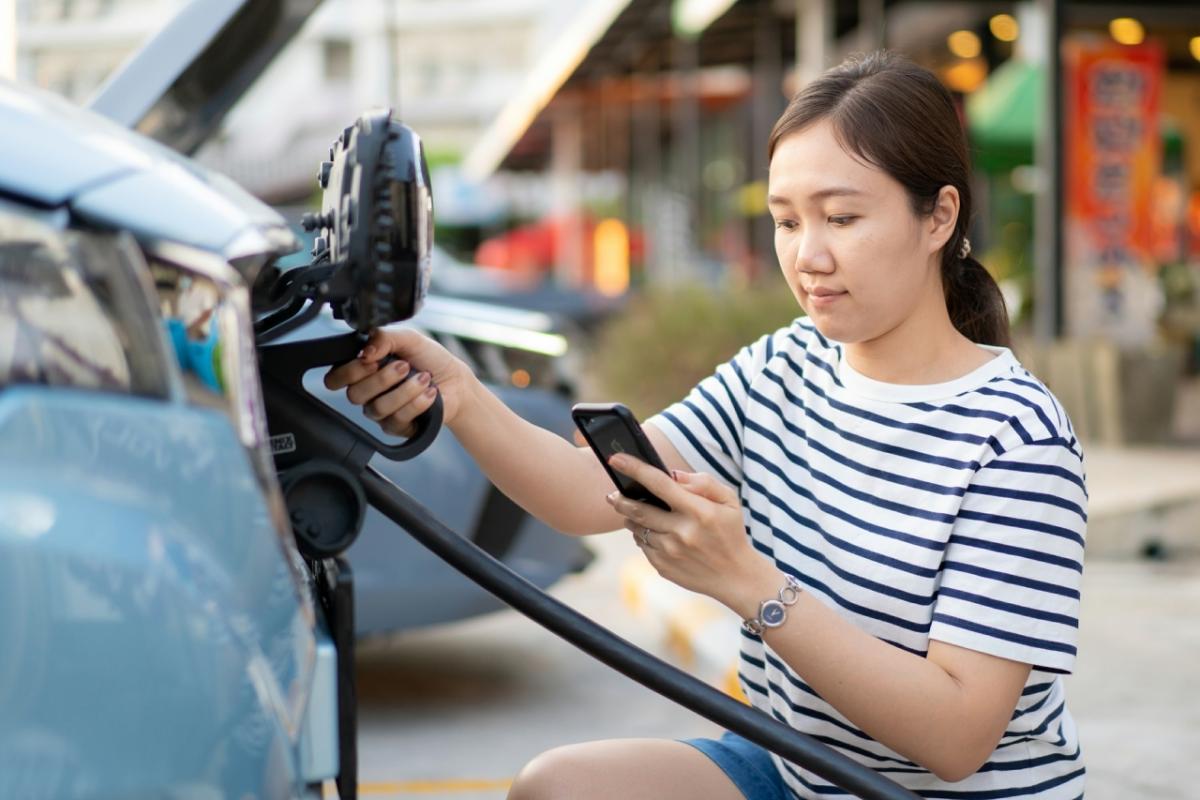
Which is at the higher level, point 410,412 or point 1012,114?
point 1012,114

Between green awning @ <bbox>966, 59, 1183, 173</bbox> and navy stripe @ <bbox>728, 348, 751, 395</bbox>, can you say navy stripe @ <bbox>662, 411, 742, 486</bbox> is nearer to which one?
navy stripe @ <bbox>728, 348, 751, 395</bbox>

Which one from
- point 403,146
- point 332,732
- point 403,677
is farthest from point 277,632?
point 403,677

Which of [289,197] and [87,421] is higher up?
[289,197]

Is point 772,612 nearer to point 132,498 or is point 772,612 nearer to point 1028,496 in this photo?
point 1028,496

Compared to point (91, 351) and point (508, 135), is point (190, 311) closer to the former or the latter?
point (91, 351)

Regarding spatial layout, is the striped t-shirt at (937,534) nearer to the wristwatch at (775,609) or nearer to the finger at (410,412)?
the wristwatch at (775,609)

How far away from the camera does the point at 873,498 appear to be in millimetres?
1860

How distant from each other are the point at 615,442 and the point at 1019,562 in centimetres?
46

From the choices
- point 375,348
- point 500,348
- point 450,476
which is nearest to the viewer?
point 375,348

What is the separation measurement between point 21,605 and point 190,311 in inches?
11.0

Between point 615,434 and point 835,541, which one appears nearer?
point 615,434

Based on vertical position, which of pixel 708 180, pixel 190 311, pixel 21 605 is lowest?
pixel 21 605

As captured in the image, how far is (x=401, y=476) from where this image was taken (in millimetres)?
4207

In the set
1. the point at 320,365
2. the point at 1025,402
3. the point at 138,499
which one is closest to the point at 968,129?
the point at 1025,402
